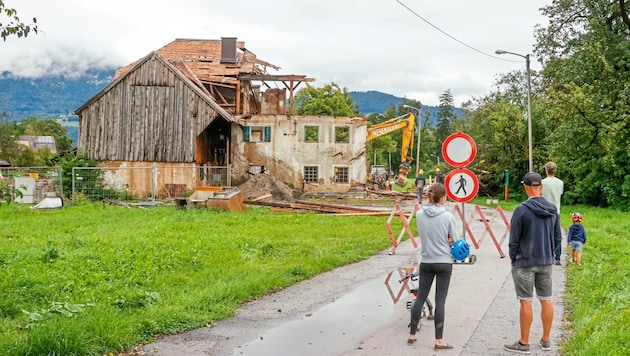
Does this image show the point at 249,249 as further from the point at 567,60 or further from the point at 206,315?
the point at 567,60

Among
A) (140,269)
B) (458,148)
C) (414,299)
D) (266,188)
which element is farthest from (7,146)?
(414,299)

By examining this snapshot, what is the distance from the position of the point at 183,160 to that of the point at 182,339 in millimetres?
30112

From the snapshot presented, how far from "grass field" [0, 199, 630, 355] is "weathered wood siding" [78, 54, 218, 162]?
52.8ft

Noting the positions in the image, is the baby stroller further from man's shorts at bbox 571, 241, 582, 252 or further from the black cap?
man's shorts at bbox 571, 241, 582, 252

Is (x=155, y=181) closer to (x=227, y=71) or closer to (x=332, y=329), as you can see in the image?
(x=227, y=71)

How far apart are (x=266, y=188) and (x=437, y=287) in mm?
30727

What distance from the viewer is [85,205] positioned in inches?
1065

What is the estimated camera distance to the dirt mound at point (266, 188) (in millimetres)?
36938

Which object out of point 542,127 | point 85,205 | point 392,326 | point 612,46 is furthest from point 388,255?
point 542,127

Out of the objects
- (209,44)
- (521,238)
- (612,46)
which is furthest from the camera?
(209,44)

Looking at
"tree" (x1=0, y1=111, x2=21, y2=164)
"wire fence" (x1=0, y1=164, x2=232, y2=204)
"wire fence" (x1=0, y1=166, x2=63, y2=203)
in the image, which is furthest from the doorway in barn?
"tree" (x1=0, y1=111, x2=21, y2=164)

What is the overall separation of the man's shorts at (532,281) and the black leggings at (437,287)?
778 millimetres

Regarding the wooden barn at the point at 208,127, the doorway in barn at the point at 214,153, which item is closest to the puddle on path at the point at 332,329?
the wooden barn at the point at 208,127

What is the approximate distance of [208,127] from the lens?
3981 cm
